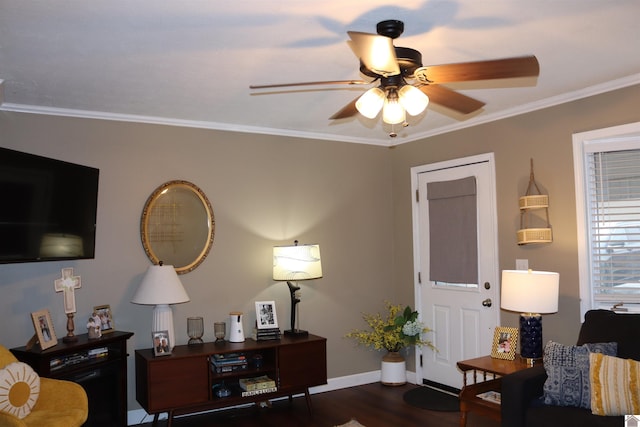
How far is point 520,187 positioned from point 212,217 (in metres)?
2.51

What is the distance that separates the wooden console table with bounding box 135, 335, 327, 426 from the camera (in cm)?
377

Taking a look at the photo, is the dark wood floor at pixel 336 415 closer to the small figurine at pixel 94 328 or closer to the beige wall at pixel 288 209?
the beige wall at pixel 288 209

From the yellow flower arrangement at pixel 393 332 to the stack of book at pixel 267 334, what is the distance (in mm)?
957

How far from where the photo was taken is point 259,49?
2.84 meters

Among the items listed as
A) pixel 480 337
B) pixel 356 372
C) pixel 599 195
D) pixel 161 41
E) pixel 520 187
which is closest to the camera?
pixel 161 41

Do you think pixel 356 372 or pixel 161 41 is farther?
pixel 356 372

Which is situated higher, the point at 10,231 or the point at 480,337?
the point at 10,231

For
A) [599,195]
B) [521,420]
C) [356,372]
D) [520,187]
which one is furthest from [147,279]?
[599,195]

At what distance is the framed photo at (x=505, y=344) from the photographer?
3664 mm

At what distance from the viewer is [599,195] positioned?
3.77 meters

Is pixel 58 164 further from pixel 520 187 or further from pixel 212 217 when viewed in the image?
pixel 520 187

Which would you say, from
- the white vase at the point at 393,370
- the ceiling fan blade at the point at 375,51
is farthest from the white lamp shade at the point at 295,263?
the ceiling fan blade at the point at 375,51

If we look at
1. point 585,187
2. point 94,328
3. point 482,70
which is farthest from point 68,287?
point 585,187

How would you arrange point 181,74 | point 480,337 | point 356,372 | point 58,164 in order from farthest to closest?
point 356,372 < point 480,337 < point 58,164 < point 181,74
